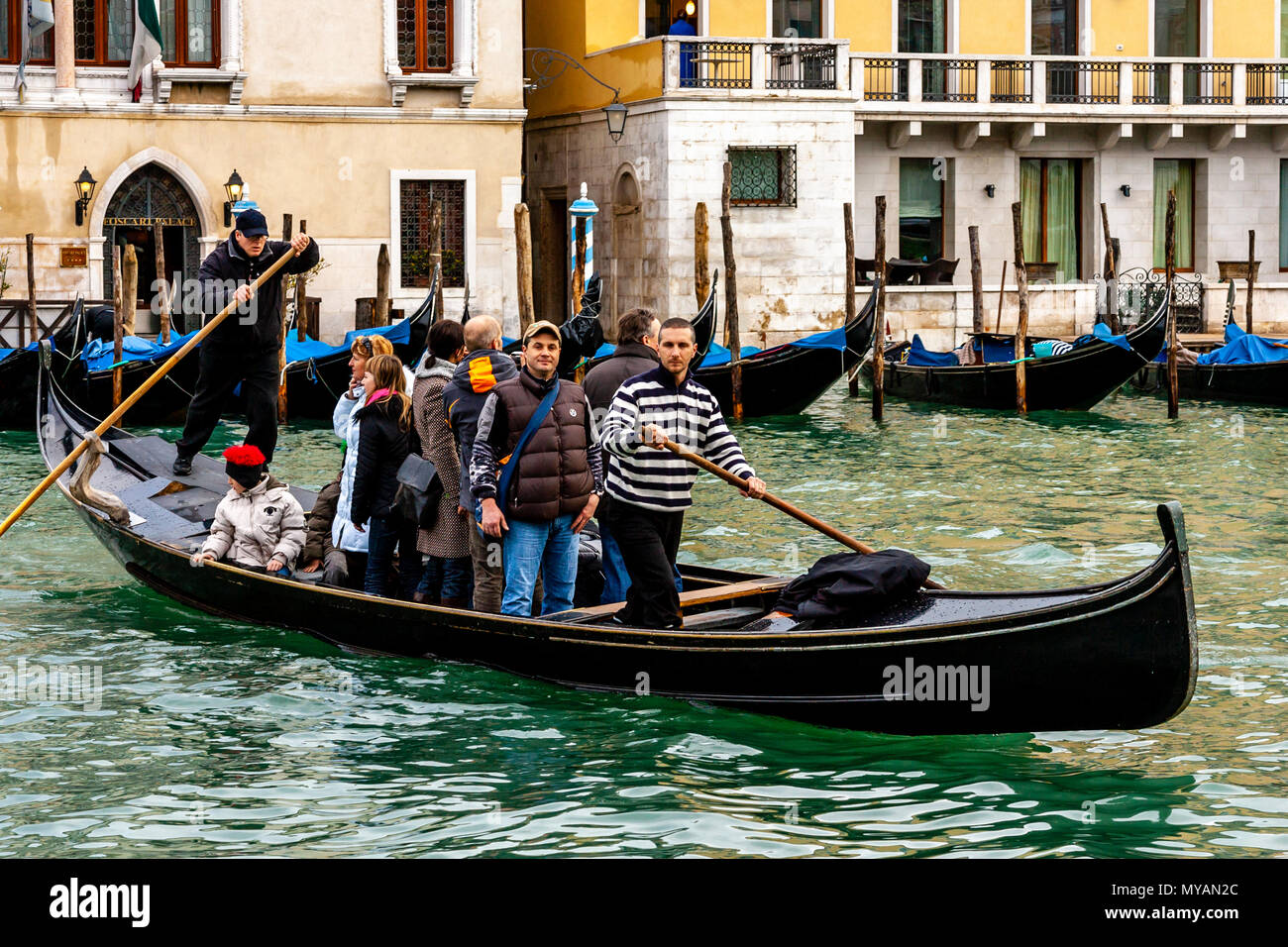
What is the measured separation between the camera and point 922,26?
58.0 ft

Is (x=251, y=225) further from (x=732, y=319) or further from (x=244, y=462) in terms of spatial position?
(x=732, y=319)

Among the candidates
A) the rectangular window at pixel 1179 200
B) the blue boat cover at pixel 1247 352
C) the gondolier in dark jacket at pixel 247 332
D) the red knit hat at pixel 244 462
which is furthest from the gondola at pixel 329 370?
the rectangular window at pixel 1179 200

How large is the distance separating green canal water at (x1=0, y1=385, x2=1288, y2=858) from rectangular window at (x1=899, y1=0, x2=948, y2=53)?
451 inches

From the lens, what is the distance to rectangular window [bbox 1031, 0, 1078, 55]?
17.9 meters

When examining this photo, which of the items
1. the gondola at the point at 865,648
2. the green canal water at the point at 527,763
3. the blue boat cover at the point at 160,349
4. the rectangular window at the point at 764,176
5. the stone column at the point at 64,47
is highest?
the stone column at the point at 64,47

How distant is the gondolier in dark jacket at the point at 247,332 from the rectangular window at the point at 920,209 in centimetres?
1153

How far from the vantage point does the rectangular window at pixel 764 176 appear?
1602cm

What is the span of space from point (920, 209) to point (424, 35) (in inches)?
200

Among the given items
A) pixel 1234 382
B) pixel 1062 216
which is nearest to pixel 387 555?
pixel 1234 382

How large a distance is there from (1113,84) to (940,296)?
8.98 feet

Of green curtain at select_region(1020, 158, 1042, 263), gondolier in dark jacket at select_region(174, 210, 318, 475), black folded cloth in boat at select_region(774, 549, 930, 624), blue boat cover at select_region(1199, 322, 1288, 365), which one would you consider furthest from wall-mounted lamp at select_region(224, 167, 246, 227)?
black folded cloth in boat at select_region(774, 549, 930, 624)

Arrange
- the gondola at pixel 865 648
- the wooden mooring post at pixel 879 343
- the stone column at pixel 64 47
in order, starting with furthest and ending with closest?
the stone column at pixel 64 47 < the wooden mooring post at pixel 879 343 < the gondola at pixel 865 648

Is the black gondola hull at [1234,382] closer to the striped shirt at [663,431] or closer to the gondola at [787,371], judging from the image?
the gondola at [787,371]
